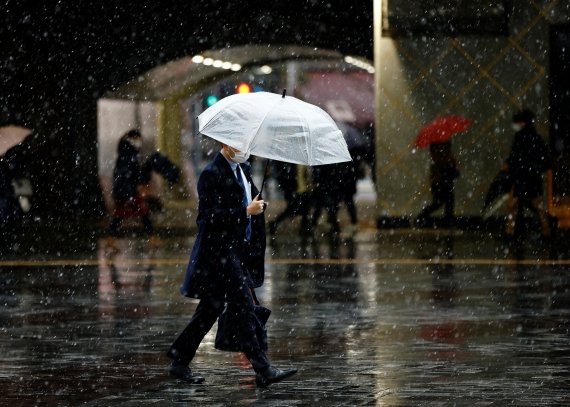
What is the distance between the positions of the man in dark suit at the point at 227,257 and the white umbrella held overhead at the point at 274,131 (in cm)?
20

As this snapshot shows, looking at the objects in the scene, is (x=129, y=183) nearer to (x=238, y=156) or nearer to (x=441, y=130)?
(x=441, y=130)

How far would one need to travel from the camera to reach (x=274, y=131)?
7.79 metres

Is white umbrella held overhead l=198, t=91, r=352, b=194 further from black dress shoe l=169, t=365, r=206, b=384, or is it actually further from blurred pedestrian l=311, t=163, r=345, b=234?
blurred pedestrian l=311, t=163, r=345, b=234

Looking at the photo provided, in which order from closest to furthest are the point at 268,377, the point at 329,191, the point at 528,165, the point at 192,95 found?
the point at 268,377 < the point at 528,165 < the point at 329,191 < the point at 192,95

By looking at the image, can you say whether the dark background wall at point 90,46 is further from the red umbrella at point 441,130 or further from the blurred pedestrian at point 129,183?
the blurred pedestrian at point 129,183

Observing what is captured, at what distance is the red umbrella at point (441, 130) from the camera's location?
22.4 meters

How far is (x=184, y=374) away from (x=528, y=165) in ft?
41.8

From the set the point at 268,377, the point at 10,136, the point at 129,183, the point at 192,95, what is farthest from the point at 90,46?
the point at 268,377

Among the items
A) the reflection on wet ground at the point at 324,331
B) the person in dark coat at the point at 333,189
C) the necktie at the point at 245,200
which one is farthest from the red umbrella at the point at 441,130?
the necktie at the point at 245,200

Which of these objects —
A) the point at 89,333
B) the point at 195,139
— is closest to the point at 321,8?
the point at 195,139

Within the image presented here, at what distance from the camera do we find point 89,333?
10266mm

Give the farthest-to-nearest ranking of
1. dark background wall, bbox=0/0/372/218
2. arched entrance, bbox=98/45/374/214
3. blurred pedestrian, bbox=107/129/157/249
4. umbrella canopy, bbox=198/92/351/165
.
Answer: arched entrance, bbox=98/45/374/214
dark background wall, bbox=0/0/372/218
blurred pedestrian, bbox=107/129/157/249
umbrella canopy, bbox=198/92/351/165

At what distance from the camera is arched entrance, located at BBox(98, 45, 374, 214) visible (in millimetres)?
34188

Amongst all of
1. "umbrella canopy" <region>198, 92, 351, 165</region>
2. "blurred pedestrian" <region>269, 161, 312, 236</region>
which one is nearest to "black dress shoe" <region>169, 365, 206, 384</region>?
"umbrella canopy" <region>198, 92, 351, 165</region>
